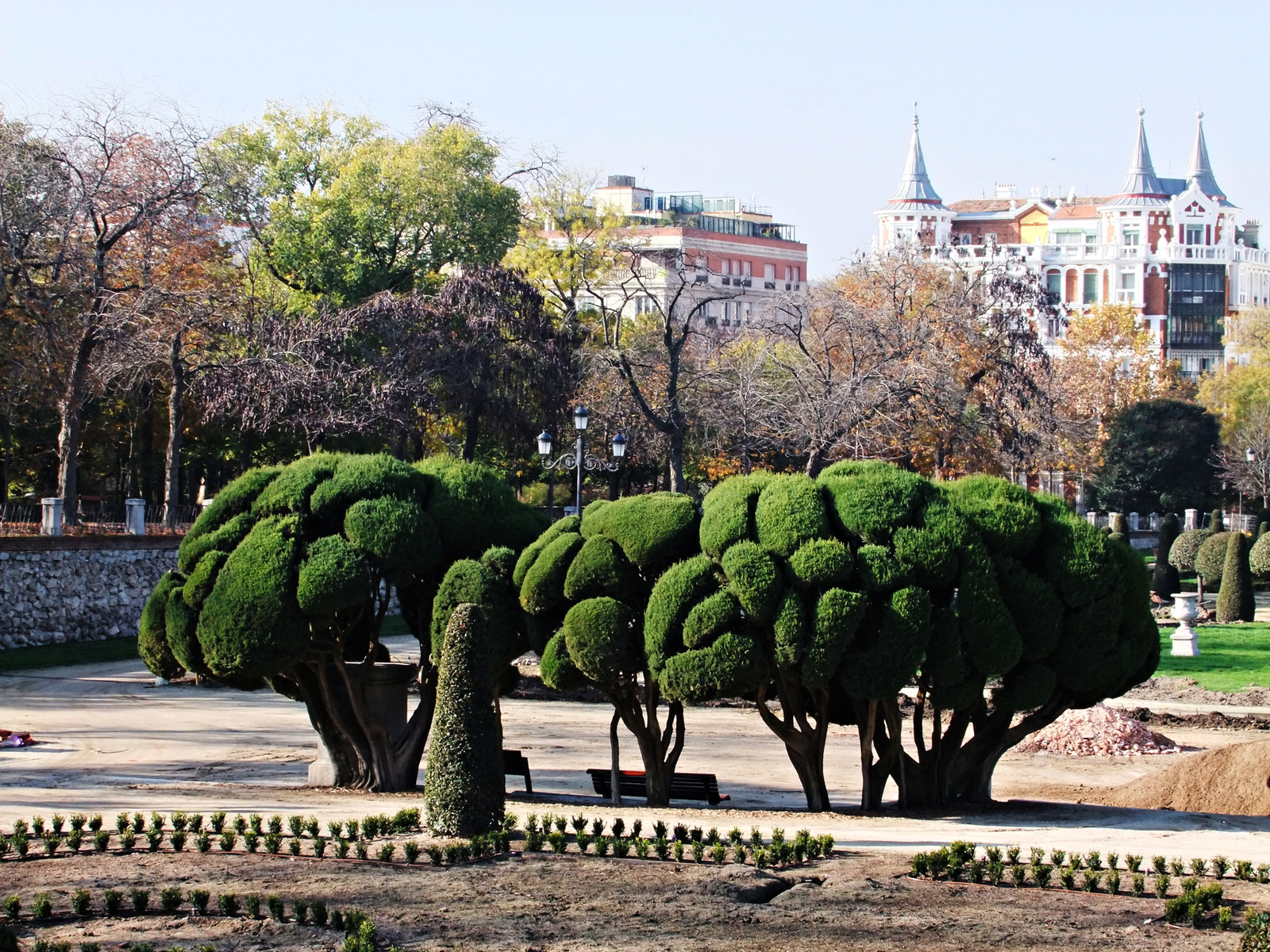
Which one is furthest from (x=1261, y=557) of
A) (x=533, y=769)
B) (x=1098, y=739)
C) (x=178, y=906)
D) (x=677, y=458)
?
(x=178, y=906)

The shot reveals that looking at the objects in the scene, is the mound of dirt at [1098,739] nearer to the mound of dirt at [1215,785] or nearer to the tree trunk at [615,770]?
the mound of dirt at [1215,785]

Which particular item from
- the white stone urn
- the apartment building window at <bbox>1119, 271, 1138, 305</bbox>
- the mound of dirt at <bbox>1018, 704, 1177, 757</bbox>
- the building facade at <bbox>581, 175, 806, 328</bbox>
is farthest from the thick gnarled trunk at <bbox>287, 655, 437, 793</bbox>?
the apartment building window at <bbox>1119, 271, 1138, 305</bbox>

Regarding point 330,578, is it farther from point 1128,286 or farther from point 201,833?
point 1128,286

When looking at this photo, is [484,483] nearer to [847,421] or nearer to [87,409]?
[847,421]

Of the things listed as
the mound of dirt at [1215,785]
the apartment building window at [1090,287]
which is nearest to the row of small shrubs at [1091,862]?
the mound of dirt at [1215,785]

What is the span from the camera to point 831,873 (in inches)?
434

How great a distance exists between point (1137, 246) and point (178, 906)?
113291mm

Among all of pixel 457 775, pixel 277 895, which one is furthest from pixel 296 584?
pixel 277 895

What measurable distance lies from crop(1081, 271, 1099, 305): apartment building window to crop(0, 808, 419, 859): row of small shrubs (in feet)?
352

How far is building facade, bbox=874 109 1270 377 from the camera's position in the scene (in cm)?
11238

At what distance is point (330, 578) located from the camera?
1425cm

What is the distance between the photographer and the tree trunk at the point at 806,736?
47.2 ft

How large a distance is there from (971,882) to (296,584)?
22.2 ft

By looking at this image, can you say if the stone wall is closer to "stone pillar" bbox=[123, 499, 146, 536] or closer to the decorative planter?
"stone pillar" bbox=[123, 499, 146, 536]
